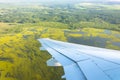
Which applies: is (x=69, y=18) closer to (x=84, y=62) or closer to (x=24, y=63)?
(x=24, y=63)

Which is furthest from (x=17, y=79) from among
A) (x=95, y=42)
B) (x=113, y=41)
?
(x=113, y=41)

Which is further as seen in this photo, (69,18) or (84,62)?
(69,18)

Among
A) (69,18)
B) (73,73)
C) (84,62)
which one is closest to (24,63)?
(84,62)

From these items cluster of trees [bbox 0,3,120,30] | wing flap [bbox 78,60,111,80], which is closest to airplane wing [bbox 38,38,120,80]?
wing flap [bbox 78,60,111,80]

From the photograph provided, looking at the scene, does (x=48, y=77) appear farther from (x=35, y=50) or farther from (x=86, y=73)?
(x=86, y=73)

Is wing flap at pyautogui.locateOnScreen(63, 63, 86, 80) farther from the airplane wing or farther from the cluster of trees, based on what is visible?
the cluster of trees

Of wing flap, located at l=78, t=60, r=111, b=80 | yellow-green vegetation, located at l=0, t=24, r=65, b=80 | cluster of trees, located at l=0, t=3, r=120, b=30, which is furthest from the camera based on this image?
cluster of trees, located at l=0, t=3, r=120, b=30

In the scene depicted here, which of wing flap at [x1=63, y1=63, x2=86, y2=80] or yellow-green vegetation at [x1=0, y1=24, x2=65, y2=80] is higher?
wing flap at [x1=63, y1=63, x2=86, y2=80]

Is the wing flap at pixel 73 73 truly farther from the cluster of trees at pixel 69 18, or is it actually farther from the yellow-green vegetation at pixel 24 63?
the cluster of trees at pixel 69 18
